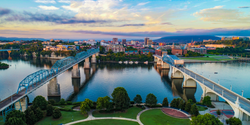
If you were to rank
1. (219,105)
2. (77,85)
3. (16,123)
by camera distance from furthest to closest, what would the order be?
(77,85)
(219,105)
(16,123)

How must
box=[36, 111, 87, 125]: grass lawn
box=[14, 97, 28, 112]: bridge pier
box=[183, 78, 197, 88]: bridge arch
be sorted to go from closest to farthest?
box=[36, 111, 87, 125]: grass lawn → box=[14, 97, 28, 112]: bridge pier → box=[183, 78, 197, 88]: bridge arch

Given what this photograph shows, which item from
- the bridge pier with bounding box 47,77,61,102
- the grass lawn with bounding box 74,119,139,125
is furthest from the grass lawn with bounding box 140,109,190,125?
the bridge pier with bounding box 47,77,61,102

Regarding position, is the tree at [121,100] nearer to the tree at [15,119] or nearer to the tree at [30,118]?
the tree at [30,118]

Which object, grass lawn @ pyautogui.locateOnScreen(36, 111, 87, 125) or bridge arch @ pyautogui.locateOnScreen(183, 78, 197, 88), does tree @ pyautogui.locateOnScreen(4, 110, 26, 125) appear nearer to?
grass lawn @ pyautogui.locateOnScreen(36, 111, 87, 125)

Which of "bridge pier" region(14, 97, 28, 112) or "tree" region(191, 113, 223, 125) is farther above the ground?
"tree" region(191, 113, 223, 125)

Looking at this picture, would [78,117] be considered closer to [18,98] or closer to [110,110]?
[110,110]

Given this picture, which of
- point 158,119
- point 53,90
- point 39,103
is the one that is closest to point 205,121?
point 158,119

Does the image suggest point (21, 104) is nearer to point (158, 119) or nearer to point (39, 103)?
point (39, 103)

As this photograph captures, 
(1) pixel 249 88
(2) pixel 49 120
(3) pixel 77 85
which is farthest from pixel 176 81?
(2) pixel 49 120
